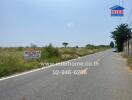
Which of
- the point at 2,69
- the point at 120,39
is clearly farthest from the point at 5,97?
A: the point at 120,39

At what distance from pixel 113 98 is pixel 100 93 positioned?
98cm

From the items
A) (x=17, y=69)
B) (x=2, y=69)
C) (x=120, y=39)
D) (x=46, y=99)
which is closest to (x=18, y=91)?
(x=46, y=99)

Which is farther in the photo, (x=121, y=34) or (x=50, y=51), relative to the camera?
(x=121, y=34)

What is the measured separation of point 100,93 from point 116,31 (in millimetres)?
81690

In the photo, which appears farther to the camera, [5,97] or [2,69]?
[2,69]

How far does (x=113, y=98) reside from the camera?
9.27 m

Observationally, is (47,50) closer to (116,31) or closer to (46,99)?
(46,99)

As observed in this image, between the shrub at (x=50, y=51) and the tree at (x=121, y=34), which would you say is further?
the tree at (x=121, y=34)

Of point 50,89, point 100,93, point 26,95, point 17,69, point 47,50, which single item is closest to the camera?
point 26,95

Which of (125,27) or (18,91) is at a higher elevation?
(125,27)

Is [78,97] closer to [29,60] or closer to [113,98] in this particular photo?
[113,98]

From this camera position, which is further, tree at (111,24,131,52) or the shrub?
tree at (111,24,131,52)

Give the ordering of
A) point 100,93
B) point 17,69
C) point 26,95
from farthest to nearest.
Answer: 1. point 17,69
2. point 100,93
3. point 26,95

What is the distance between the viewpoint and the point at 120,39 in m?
89.3
